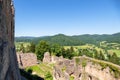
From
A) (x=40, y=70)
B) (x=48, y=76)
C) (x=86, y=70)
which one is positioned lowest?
(x=48, y=76)

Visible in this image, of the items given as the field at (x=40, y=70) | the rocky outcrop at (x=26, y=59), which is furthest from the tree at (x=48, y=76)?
the rocky outcrop at (x=26, y=59)

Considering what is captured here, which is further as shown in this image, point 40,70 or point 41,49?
point 41,49

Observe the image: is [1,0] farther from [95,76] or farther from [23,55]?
[23,55]

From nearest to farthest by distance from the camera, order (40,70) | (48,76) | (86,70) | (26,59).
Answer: (86,70), (48,76), (40,70), (26,59)

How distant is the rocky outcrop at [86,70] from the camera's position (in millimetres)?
25734

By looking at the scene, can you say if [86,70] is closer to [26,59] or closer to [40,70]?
[40,70]

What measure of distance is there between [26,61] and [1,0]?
27249 millimetres

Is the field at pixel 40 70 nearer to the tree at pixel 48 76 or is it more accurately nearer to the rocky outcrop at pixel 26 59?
the tree at pixel 48 76

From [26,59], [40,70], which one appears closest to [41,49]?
[26,59]

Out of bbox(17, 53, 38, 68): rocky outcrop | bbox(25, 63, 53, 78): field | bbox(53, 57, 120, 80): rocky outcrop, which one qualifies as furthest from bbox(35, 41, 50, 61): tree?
bbox(53, 57, 120, 80): rocky outcrop

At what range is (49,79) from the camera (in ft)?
112

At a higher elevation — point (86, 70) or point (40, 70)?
point (86, 70)

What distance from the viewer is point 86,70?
30281mm

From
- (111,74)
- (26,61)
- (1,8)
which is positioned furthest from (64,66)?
(1,8)
